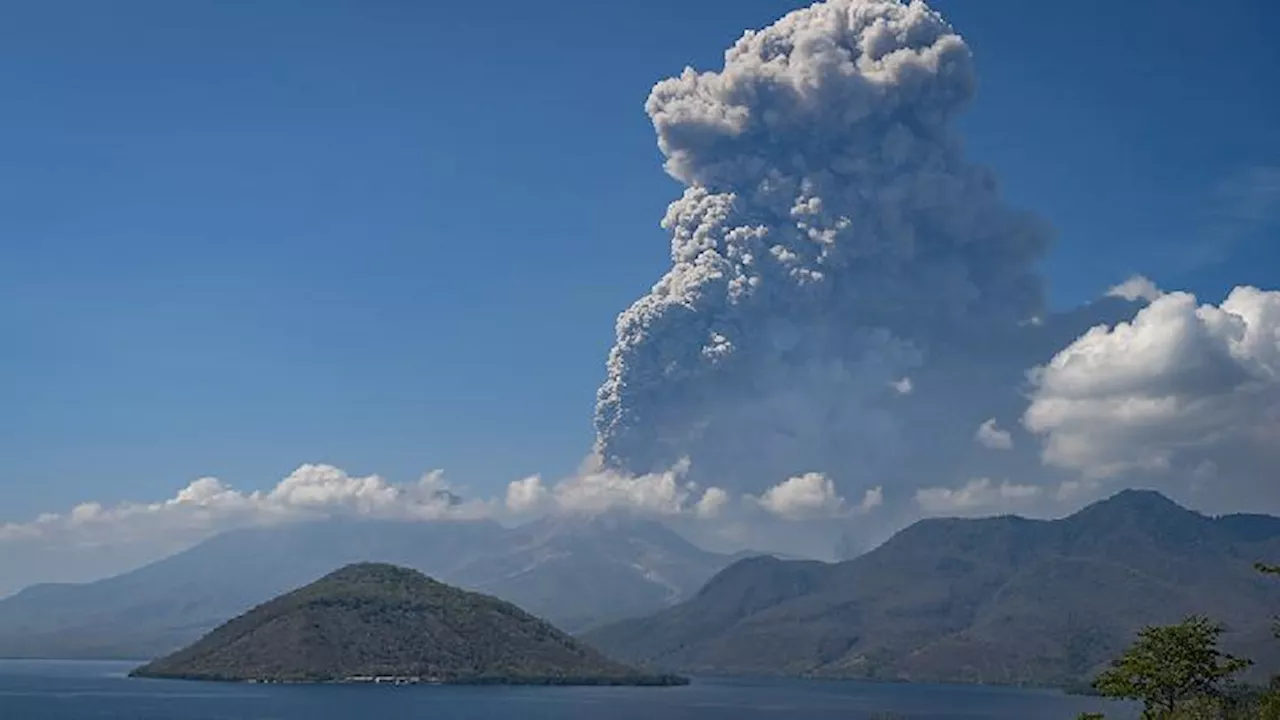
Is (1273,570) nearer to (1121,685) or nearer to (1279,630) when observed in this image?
(1279,630)

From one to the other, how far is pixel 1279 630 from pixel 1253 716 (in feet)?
91.3

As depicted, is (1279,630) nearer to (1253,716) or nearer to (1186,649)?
(1186,649)

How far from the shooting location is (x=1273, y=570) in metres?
70.3

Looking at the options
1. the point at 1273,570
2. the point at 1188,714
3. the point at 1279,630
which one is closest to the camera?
the point at 1273,570

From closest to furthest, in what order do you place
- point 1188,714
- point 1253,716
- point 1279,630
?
1. point 1279,630
2. point 1188,714
3. point 1253,716

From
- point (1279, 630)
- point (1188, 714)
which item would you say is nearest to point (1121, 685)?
point (1188, 714)

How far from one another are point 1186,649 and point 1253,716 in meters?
15.6

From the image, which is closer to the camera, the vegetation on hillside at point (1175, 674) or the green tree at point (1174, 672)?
the vegetation on hillside at point (1175, 674)

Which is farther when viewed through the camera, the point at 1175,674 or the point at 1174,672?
the point at 1174,672

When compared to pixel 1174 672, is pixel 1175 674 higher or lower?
lower

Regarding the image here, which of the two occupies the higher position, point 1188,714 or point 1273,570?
point 1273,570

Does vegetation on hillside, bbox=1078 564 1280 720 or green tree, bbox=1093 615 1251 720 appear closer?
vegetation on hillside, bbox=1078 564 1280 720

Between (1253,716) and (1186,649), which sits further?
(1253,716)

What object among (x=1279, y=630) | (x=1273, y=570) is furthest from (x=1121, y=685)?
(x=1273, y=570)
